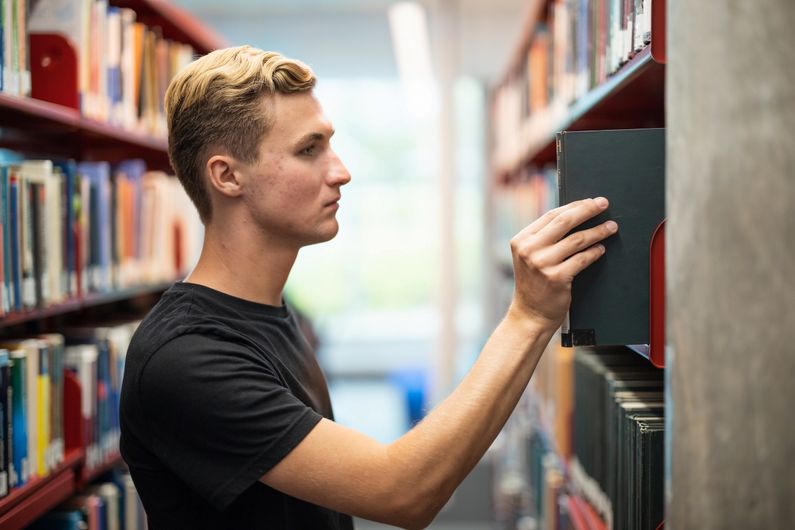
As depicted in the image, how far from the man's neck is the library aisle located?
0.27 m

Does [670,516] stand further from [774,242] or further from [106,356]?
[106,356]

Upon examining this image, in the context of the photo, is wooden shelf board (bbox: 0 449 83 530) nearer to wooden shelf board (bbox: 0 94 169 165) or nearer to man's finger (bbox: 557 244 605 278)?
wooden shelf board (bbox: 0 94 169 165)

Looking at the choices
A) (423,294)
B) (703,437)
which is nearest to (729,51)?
(703,437)

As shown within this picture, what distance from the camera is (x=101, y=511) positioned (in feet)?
7.21

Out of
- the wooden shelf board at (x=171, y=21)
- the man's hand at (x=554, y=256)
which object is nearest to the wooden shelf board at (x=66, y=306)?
the wooden shelf board at (x=171, y=21)

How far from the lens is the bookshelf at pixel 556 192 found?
130 centimetres

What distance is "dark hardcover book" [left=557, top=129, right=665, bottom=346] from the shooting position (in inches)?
43.2

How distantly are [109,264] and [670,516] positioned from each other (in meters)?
1.93

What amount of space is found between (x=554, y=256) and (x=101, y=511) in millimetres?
1653

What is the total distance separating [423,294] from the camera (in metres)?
8.30

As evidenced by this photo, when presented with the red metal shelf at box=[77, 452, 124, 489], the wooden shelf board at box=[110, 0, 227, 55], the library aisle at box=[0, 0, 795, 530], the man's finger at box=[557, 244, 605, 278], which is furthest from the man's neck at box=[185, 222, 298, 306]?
the wooden shelf board at box=[110, 0, 227, 55]

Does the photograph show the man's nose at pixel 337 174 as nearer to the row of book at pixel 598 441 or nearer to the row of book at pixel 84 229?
the row of book at pixel 598 441

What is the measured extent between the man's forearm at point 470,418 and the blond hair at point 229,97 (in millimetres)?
497

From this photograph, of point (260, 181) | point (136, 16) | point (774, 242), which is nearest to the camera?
point (774, 242)
